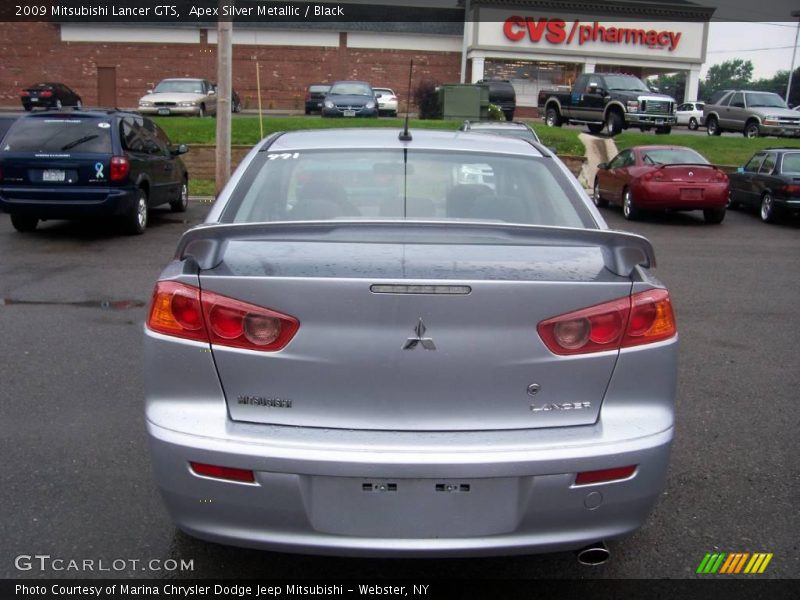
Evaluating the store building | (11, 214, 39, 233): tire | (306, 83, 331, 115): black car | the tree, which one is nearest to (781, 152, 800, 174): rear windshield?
(11, 214, 39, 233): tire

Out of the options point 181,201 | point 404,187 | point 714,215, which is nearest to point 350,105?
point 181,201

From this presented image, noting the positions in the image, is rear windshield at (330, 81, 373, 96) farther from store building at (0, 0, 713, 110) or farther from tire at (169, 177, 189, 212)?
store building at (0, 0, 713, 110)

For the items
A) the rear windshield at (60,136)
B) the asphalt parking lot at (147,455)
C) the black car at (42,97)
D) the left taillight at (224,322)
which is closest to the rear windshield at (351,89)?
the black car at (42,97)

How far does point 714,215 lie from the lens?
15852mm

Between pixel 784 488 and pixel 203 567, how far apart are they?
2.87m

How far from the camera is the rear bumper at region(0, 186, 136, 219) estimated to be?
11.5 meters

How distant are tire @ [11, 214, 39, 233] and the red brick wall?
117ft

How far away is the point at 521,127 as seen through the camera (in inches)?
698

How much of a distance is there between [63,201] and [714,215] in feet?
37.3

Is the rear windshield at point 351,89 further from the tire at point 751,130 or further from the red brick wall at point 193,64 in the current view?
the red brick wall at point 193,64

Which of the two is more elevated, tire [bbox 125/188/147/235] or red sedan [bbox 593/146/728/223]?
red sedan [bbox 593/146/728/223]

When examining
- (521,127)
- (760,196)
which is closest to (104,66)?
(521,127)

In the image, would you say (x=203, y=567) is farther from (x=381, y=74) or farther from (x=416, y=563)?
(x=381, y=74)

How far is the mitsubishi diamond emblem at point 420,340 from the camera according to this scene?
8.86ft
